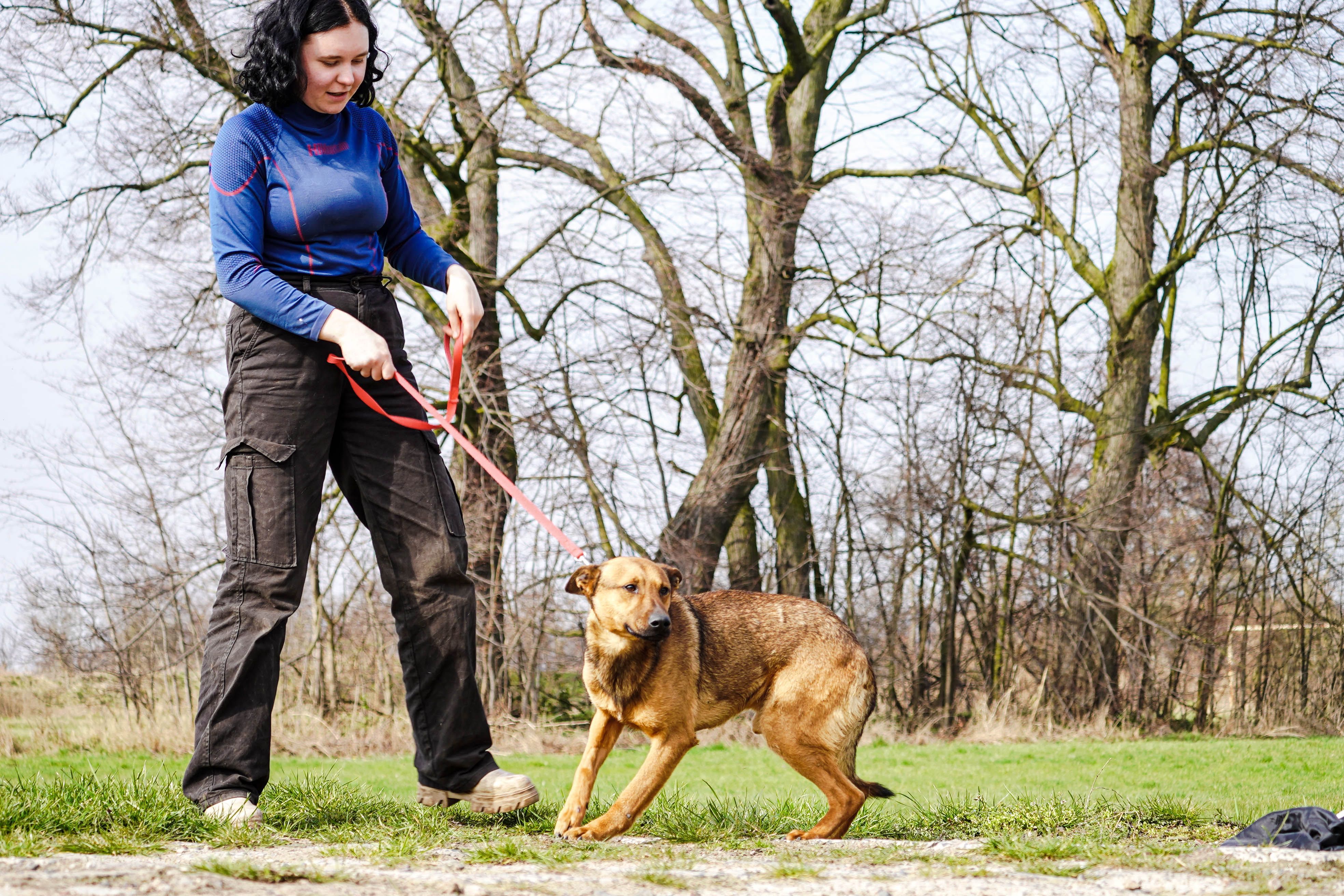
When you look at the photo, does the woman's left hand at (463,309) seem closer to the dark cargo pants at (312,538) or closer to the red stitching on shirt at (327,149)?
the dark cargo pants at (312,538)

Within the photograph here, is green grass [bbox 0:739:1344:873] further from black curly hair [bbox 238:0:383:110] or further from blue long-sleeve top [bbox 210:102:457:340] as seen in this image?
black curly hair [bbox 238:0:383:110]

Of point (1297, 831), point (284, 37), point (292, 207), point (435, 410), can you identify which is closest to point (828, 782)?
point (1297, 831)

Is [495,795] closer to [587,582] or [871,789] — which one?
[587,582]

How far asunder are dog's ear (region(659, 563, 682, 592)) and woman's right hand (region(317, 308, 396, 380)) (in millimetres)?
1244

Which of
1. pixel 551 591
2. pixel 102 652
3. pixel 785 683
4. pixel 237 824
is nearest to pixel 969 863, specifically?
pixel 785 683

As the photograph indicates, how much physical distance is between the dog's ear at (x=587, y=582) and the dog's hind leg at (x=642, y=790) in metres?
0.58

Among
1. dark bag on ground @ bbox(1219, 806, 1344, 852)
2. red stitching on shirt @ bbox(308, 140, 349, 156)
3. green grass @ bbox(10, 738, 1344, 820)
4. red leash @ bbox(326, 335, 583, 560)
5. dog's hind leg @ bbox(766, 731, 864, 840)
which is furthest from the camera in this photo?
green grass @ bbox(10, 738, 1344, 820)

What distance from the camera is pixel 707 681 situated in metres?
4.28

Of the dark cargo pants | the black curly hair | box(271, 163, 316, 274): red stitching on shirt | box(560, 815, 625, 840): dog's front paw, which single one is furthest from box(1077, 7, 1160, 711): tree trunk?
the black curly hair

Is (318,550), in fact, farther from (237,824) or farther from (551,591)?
(237,824)

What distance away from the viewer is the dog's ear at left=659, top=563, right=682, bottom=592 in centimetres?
434

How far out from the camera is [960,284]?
11.7 metres

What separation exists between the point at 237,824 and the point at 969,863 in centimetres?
211

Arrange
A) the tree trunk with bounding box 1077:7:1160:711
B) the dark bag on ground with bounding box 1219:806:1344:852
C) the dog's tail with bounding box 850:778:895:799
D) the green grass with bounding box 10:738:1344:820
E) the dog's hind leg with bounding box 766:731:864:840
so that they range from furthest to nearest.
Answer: the tree trunk with bounding box 1077:7:1160:711
the green grass with bounding box 10:738:1344:820
the dog's tail with bounding box 850:778:895:799
the dog's hind leg with bounding box 766:731:864:840
the dark bag on ground with bounding box 1219:806:1344:852
